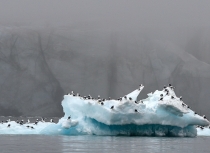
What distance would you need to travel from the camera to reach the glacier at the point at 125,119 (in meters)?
25.0

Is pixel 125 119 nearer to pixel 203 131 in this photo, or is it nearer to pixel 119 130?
pixel 119 130

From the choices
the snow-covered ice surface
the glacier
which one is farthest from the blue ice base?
the snow-covered ice surface

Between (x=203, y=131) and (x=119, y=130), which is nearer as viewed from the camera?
(x=119, y=130)

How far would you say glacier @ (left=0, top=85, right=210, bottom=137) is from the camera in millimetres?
25031

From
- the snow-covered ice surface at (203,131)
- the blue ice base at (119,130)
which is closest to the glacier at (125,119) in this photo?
the blue ice base at (119,130)

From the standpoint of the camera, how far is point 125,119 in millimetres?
25016

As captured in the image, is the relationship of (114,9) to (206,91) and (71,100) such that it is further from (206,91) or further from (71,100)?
(71,100)

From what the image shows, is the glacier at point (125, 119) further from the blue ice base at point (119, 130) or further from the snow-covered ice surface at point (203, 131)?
the snow-covered ice surface at point (203, 131)

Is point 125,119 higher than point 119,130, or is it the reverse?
point 125,119

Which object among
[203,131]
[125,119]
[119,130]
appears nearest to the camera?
[125,119]

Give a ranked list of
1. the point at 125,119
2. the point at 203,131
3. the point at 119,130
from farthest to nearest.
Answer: the point at 203,131, the point at 119,130, the point at 125,119

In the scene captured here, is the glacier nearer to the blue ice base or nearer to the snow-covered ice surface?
the blue ice base

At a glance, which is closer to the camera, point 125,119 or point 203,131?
point 125,119

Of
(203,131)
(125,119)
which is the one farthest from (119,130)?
(203,131)
